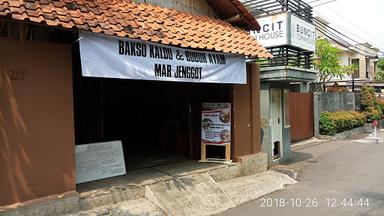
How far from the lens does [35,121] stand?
5188 mm

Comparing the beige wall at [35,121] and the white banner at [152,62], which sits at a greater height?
the white banner at [152,62]

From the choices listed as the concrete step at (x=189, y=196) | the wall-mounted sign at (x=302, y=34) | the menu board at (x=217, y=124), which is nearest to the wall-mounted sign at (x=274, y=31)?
the wall-mounted sign at (x=302, y=34)

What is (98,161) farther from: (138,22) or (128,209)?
(138,22)

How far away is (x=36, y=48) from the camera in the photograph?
17.0 ft

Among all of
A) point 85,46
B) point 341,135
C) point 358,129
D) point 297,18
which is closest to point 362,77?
point 358,129

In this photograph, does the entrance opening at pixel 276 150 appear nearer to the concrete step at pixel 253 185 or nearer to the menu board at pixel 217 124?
the concrete step at pixel 253 185

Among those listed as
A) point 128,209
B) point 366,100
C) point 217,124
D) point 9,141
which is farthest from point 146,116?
point 366,100

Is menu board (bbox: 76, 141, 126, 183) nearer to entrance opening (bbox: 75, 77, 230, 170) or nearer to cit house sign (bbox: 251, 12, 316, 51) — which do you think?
entrance opening (bbox: 75, 77, 230, 170)

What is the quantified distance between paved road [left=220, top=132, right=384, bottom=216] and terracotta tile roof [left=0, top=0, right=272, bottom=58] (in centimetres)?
317

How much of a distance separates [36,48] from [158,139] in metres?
6.22

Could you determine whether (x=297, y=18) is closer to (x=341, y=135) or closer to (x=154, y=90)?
(x=154, y=90)

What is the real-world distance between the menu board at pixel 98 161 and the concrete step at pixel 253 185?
7.38 ft

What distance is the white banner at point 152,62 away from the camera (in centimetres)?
555
